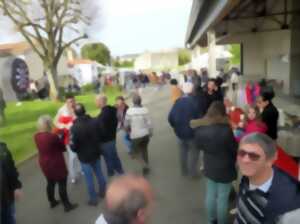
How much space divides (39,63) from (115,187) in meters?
44.3

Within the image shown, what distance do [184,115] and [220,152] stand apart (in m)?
2.48

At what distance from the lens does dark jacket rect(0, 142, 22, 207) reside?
404 cm

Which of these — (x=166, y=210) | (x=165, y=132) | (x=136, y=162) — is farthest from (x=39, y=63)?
(x=166, y=210)

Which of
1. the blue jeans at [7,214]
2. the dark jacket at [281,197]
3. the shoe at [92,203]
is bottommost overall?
the shoe at [92,203]

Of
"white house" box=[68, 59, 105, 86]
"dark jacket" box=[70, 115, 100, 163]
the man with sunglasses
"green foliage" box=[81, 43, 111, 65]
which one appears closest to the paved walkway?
"dark jacket" box=[70, 115, 100, 163]

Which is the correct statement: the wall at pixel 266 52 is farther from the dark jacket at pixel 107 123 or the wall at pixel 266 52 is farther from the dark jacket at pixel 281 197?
the dark jacket at pixel 281 197

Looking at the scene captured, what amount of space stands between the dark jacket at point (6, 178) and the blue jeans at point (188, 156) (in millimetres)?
3394

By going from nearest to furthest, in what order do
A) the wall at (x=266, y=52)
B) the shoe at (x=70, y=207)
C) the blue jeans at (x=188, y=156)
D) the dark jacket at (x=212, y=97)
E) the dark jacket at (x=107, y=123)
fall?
the shoe at (x=70, y=207)
the dark jacket at (x=107, y=123)
the blue jeans at (x=188, y=156)
the dark jacket at (x=212, y=97)
the wall at (x=266, y=52)

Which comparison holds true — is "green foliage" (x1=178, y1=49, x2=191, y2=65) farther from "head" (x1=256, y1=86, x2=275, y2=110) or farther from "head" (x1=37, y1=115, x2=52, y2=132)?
"head" (x1=37, y1=115, x2=52, y2=132)

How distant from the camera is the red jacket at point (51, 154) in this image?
5328mm

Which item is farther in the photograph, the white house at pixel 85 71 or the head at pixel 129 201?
the white house at pixel 85 71

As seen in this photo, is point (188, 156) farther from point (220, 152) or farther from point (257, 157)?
point (257, 157)

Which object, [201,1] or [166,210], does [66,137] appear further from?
[201,1]

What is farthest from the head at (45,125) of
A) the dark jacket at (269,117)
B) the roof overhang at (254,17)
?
the roof overhang at (254,17)
